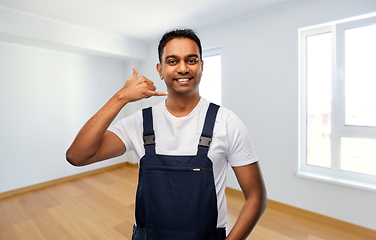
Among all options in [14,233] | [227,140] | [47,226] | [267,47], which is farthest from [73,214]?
[267,47]

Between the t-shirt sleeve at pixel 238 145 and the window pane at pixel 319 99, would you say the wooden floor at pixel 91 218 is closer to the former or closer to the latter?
the window pane at pixel 319 99

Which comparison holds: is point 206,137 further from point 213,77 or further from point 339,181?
point 213,77

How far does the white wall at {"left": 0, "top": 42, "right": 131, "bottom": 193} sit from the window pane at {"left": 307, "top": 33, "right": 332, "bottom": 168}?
3.67 metres

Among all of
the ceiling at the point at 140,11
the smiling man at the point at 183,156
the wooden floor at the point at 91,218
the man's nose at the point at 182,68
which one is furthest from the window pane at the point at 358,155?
the man's nose at the point at 182,68

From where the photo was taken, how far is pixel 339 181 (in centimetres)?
233

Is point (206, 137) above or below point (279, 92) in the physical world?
below

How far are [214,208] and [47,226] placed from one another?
7.90 ft

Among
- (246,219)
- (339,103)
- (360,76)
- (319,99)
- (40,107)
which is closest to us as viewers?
(246,219)

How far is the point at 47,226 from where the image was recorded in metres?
2.43

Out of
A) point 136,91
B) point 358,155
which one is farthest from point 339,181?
point 136,91

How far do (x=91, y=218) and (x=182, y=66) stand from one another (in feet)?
7.95

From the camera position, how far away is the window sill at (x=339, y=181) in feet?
7.20

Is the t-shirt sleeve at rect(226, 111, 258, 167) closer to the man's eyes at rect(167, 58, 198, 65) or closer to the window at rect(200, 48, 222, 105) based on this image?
the man's eyes at rect(167, 58, 198, 65)

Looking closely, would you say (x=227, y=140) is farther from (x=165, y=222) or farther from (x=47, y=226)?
(x=47, y=226)
